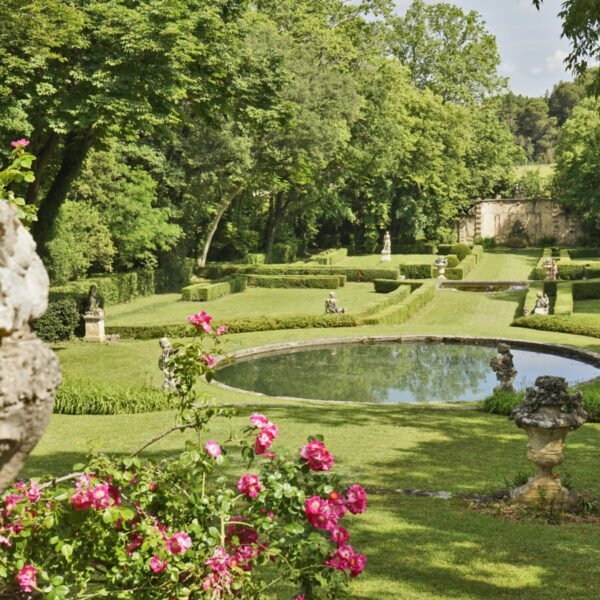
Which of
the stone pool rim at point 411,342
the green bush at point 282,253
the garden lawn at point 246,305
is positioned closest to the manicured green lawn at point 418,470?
the stone pool rim at point 411,342

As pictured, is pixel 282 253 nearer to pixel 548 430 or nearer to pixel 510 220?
pixel 510 220

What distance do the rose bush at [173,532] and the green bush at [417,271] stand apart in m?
45.4

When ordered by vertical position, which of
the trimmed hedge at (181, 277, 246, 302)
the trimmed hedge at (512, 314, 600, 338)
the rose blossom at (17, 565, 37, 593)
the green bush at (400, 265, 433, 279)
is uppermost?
the green bush at (400, 265, 433, 279)

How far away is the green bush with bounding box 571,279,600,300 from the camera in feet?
127

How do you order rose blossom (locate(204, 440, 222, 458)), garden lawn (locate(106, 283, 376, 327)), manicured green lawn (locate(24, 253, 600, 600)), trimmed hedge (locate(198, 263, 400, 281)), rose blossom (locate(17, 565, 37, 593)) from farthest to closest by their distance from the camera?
trimmed hedge (locate(198, 263, 400, 281))
garden lawn (locate(106, 283, 376, 327))
manicured green lawn (locate(24, 253, 600, 600))
rose blossom (locate(204, 440, 222, 458))
rose blossom (locate(17, 565, 37, 593))

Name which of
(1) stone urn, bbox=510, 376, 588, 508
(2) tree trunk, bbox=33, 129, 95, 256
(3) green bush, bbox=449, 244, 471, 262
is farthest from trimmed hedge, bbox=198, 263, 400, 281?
(1) stone urn, bbox=510, 376, 588, 508

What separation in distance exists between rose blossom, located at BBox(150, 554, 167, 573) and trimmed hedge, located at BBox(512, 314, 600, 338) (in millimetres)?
25313

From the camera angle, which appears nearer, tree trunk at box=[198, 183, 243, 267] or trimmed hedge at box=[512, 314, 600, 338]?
trimmed hedge at box=[512, 314, 600, 338]

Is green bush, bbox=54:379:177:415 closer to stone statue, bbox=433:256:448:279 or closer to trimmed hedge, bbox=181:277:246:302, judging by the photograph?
trimmed hedge, bbox=181:277:246:302

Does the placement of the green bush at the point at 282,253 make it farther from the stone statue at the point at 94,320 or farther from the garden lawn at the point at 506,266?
the stone statue at the point at 94,320

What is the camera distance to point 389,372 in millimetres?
24375

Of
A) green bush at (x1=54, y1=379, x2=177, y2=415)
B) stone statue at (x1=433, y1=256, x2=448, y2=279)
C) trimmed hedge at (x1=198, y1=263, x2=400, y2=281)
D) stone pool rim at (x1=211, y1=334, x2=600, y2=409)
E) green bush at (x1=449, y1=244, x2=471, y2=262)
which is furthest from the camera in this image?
green bush at (x1=449, y1=244, x2=471, y2=262)

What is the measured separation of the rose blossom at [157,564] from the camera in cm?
457

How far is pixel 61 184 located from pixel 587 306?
23018 millimetres
